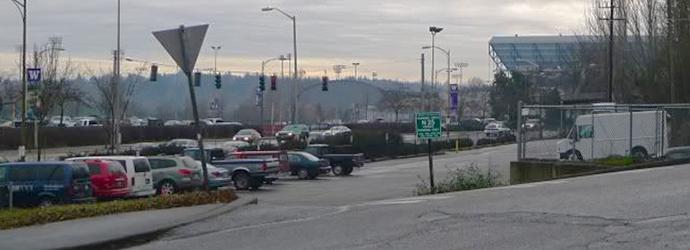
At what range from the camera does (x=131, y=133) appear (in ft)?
267

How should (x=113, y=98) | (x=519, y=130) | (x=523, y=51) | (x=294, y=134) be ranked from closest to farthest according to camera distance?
1. (x=519, y=130)
2. (x=113, y=98)
3. (x=294, y=134)
4. (x=523, y=51)

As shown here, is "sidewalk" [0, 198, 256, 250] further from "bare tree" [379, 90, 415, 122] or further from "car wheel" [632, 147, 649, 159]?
"bare tree" [379, 90, 415, 122]

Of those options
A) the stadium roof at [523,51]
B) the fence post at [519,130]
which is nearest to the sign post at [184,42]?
the fence post at [519,130]

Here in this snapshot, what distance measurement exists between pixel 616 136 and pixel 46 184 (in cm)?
1821

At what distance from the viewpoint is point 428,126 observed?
1136 inches

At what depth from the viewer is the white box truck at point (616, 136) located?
3173 cm

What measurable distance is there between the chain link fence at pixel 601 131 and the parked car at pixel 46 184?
43.5 ft

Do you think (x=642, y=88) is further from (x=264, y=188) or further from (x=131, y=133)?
(x=131, y=133)

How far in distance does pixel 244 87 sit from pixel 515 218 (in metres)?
145

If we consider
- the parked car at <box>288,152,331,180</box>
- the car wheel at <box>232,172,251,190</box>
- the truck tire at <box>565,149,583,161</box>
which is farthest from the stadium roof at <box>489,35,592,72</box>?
the truck tire at <box>565,149,583,161</box>

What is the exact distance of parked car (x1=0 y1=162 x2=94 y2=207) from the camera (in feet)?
84.2

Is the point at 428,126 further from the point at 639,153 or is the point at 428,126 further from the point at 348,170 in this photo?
the point at 348,170

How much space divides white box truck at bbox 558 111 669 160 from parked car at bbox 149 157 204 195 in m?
12.0

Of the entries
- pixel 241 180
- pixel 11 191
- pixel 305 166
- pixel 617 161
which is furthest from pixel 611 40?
pixel 11 191
